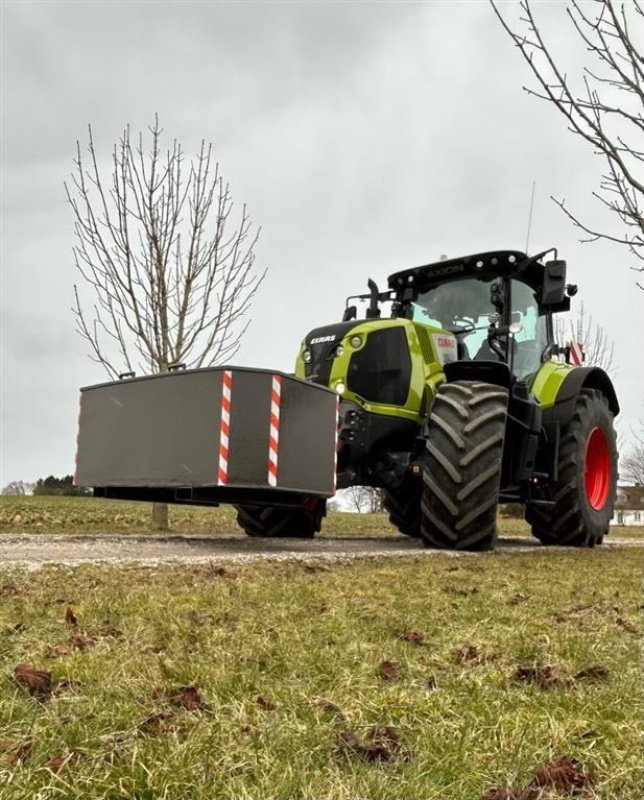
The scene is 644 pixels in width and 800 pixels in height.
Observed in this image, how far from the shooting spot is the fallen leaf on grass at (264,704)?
2.04m

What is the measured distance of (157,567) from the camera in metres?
4.87

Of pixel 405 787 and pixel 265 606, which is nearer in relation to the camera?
pixel 405 787

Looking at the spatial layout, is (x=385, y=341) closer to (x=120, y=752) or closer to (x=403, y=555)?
(x=403, y=555)

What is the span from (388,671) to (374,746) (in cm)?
64

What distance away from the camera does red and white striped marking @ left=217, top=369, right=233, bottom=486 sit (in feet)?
20.2

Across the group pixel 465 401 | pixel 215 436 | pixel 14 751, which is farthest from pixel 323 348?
pixel 14 751

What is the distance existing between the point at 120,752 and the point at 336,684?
29.9 inches

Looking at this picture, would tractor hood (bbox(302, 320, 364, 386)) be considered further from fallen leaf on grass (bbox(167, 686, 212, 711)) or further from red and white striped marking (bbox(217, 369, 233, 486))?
fallen leaf on grass (bbox(167, 686, 212, 711))

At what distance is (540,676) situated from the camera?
2.46 m

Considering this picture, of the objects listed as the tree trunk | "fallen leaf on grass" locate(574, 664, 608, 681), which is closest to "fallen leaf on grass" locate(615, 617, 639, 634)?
"fallen leaf on grass" locate(574, 664, 608, 681)

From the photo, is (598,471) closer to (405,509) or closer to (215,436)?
(405,509)

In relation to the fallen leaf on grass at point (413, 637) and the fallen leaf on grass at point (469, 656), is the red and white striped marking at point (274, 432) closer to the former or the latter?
the fallen leaf on grass at point (413, 637)

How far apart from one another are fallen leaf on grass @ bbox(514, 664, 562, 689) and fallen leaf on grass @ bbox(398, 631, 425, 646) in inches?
18.1

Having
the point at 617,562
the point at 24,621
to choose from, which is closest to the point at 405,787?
the point at 24,621
